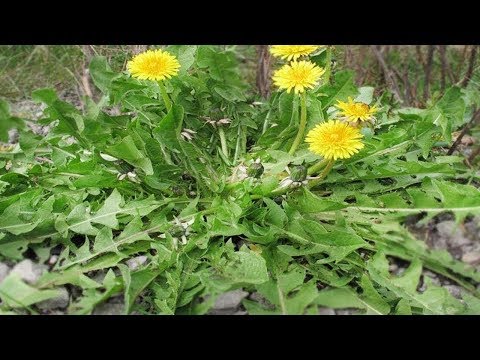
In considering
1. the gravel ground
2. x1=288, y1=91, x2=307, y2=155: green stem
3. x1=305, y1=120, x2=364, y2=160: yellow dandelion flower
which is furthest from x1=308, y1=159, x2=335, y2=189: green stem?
the gravel ground

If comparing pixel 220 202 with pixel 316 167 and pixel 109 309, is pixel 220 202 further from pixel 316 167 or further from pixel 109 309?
pixel 109 309

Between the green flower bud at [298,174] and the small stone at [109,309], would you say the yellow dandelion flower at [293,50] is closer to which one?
the green flower bud at [298,174]

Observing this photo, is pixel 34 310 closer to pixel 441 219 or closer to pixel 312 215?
pixel 312 215

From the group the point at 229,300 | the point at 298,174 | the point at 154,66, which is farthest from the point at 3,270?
the point at 298,174

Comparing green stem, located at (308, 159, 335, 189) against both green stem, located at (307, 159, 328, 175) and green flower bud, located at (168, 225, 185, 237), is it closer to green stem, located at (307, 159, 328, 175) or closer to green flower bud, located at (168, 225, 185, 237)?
green stem, located at (307, 159, 328, 175)

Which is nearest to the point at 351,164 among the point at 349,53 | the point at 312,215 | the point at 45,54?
the point at 312,215

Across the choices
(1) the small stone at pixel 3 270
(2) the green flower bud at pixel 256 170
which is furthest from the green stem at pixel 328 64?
(1) the small stone at pixel 3 270
